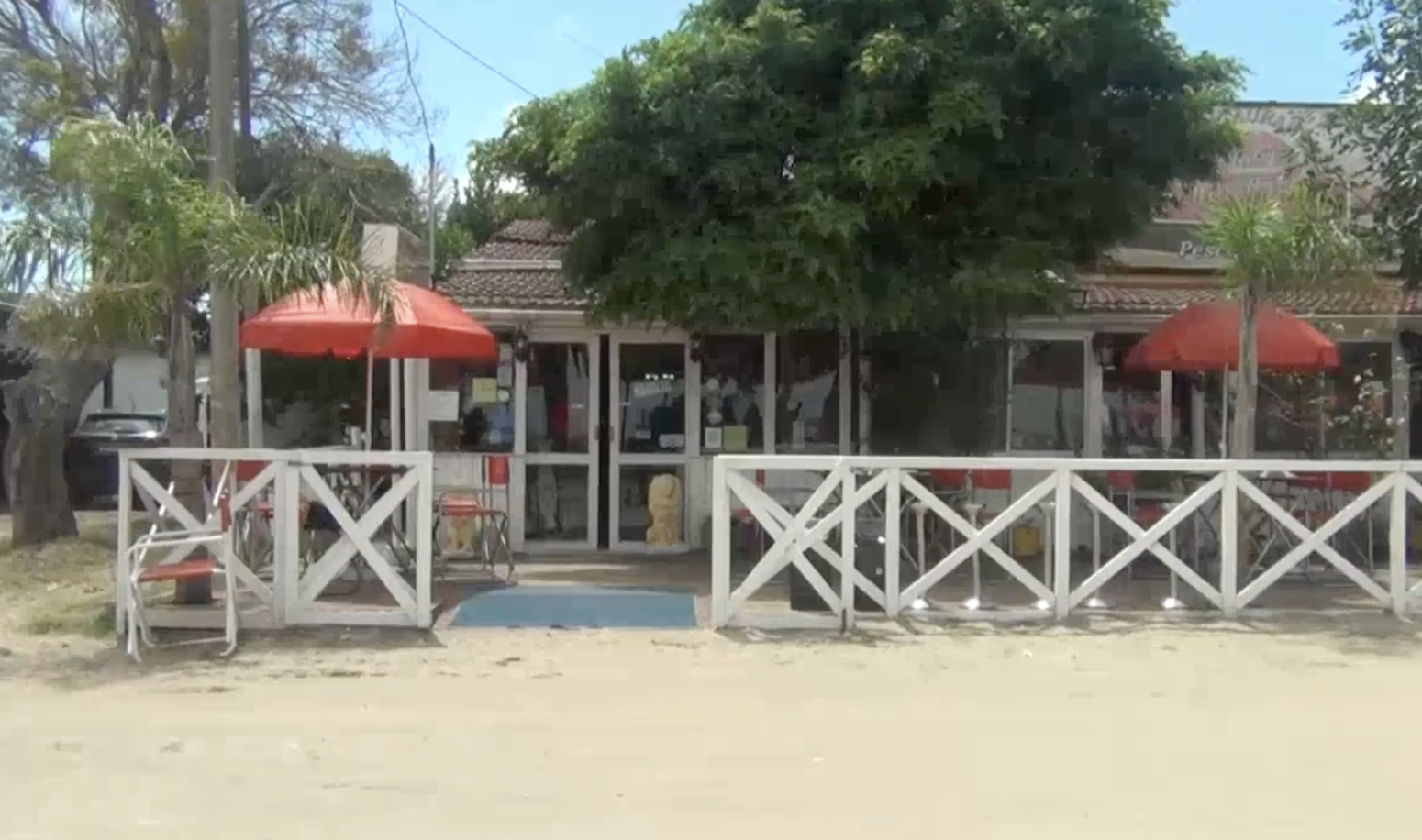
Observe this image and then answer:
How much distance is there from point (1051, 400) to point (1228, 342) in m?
2.68

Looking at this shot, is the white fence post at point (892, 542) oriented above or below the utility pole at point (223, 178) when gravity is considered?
below

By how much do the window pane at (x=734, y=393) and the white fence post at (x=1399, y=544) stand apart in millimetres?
5886

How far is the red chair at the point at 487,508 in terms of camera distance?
38.1 feet

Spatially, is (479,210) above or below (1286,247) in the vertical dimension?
above

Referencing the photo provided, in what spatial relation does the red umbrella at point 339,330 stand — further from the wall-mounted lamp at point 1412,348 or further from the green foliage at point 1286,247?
the wall-mounted lamp at point 1412,348

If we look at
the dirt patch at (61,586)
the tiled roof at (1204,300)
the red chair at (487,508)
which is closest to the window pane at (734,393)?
the red chair at (487,508)

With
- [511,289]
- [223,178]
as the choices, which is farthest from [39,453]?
[223,178]

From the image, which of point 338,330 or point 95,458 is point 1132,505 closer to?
point 338,330

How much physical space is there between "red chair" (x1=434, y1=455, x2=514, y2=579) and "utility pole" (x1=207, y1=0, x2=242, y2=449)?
73.2 inches

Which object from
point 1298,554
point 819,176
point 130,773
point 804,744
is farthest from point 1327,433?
point 130,773

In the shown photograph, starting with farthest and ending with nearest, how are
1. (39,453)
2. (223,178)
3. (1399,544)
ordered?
(39,453) < (1399,544) < (223,178)

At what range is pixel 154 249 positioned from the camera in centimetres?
941

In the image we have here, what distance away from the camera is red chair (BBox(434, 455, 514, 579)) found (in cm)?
1161

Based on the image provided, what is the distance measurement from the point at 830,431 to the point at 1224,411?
381 cm
